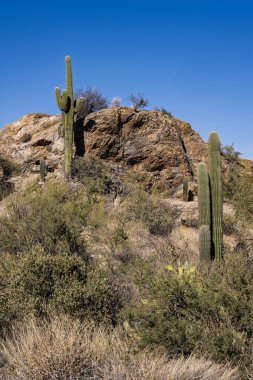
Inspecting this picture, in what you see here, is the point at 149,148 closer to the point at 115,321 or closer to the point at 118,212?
the point at 118,212

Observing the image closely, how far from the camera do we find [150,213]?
565 inches

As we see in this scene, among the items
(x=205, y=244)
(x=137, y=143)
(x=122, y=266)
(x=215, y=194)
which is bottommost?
(x=122, y=266)

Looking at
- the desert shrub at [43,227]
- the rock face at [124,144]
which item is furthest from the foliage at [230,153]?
the desert shrub at [43,227]

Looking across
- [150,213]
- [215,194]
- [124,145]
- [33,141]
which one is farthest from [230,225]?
[33,141]

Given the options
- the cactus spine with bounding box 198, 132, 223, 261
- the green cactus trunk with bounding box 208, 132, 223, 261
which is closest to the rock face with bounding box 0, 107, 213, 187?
the green cactus trunk with bounding box 208, 132, 223, 261

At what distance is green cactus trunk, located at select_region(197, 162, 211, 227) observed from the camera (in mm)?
10336

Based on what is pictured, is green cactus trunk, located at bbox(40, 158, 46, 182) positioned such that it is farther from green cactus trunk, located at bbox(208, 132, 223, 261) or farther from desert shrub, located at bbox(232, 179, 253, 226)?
green cactus trunk, located at bbox(208, 132, 223, 261)

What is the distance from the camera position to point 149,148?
72.2 feet

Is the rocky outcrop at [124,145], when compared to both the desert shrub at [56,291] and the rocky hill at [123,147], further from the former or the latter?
the desert shrub at [56,291]

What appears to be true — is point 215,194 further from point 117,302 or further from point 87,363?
point 87,363

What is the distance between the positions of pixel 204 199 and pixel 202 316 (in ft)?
18.4

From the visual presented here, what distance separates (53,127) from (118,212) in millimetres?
10290

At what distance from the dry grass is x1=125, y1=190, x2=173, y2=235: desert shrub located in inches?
351

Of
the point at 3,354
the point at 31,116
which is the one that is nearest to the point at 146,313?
the point at 3,354
